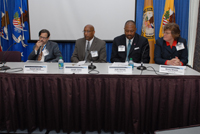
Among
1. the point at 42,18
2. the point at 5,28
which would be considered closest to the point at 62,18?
the point at 42,18

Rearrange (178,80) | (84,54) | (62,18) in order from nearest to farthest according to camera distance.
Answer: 1. (178,80)
2. (84,54)
3. (62,18)

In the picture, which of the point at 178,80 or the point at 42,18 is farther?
the point at 42,18

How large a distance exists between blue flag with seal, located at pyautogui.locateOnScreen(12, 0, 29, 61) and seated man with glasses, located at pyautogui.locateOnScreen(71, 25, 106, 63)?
6.29ft

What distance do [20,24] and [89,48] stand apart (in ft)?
7.25

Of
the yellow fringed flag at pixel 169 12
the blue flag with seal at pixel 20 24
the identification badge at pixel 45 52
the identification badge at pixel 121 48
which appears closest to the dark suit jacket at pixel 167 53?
the identification badge at pixel 121 48

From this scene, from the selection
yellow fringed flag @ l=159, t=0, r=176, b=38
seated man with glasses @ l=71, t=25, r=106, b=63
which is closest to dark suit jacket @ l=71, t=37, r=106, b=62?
seated man with glasses @ l=71, t=25, r=106, b=63

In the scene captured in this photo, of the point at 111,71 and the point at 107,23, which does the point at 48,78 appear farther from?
the point at 107,23

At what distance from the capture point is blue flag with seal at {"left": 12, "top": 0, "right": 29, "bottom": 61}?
13.8ft

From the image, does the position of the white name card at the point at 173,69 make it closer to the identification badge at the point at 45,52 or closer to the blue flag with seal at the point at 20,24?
the identification badge at the point at 45,52

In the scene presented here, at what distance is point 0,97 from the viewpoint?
2008mm

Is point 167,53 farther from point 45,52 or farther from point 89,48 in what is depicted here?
point 45,52

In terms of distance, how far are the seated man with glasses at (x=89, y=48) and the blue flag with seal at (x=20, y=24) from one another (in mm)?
1918

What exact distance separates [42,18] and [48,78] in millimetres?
2724

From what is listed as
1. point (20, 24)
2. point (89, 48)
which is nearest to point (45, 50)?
point (89, 48)
